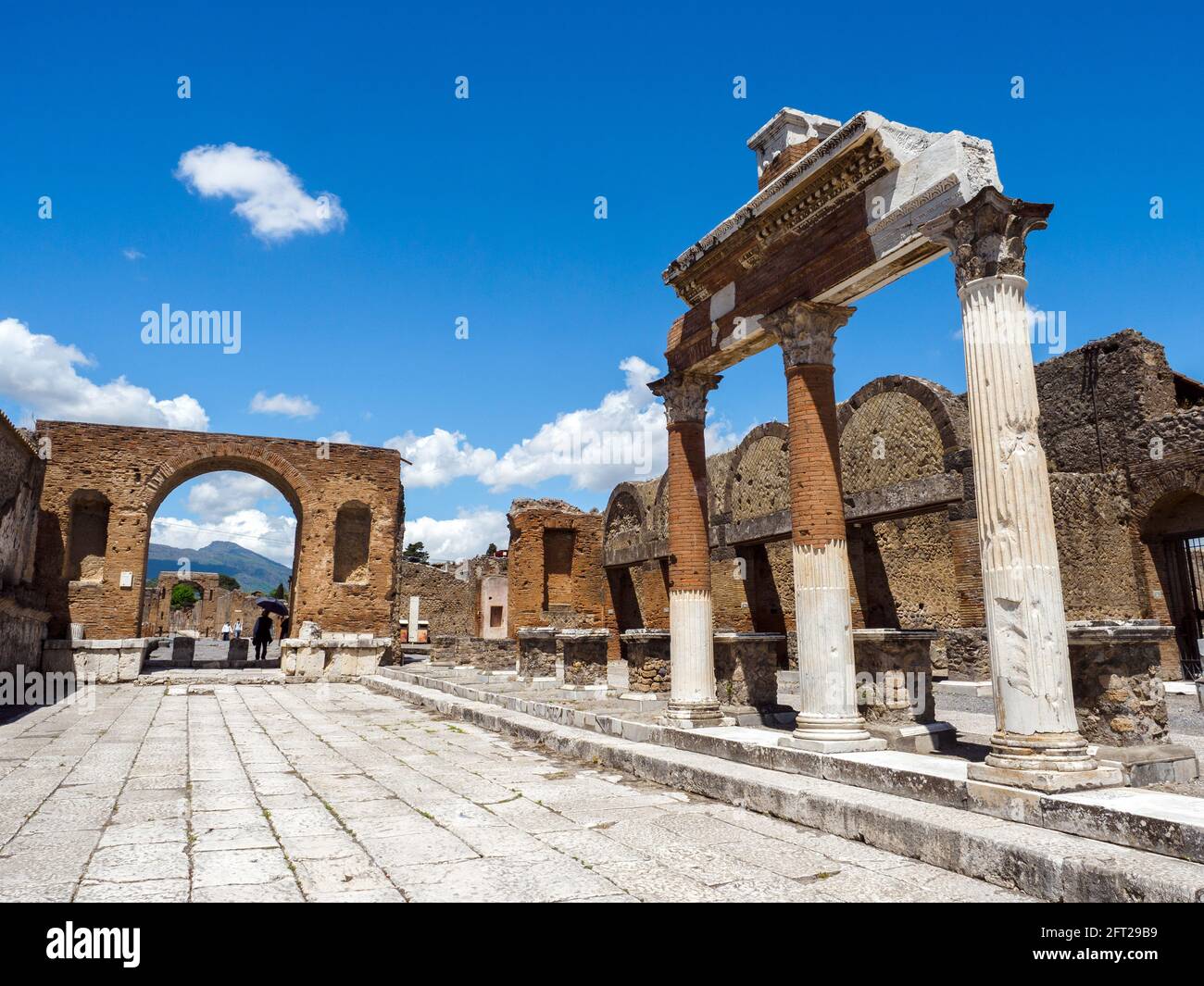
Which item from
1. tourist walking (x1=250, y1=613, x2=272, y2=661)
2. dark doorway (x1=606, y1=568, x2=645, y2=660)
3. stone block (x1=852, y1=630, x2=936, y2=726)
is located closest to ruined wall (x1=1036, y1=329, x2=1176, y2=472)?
stone block (x1=852, y1=630, x2=936, y2=726)

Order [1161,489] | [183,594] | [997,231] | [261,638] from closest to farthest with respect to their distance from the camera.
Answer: [997,231], [1161,489], [261,638], [183,594]

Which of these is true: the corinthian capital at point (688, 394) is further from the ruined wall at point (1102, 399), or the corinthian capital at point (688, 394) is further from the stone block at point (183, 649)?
the stone block at point (183, 649)

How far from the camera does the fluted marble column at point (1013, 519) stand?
4.49m

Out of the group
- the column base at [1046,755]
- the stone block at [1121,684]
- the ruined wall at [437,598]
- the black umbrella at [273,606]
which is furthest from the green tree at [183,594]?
the column base at [1046,755]

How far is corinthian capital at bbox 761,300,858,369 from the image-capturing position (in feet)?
23.5

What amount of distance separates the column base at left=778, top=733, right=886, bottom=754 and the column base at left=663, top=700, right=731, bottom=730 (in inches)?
66.4

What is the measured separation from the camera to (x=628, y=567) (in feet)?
76.5

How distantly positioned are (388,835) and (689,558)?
4699 millimetres

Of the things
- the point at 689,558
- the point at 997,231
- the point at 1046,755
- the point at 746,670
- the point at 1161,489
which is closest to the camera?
the point at 1046,755

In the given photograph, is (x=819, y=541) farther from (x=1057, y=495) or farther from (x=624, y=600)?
(x=624, y=600)

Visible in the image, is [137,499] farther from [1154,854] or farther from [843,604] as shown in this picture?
[1154,854]

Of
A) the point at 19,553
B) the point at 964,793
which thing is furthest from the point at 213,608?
the point at 964,793

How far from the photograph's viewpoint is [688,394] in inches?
353
